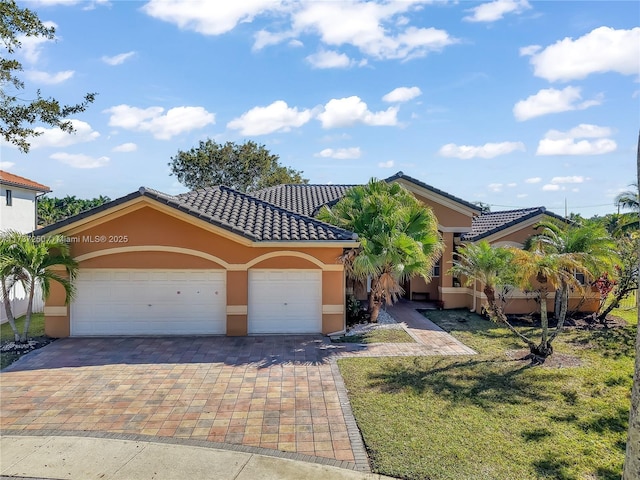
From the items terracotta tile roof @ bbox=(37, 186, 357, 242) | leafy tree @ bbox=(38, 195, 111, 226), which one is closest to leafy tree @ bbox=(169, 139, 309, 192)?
leafy tree @ bbox=(38, 195, 111, 226)

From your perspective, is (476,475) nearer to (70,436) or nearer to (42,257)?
(70,436)

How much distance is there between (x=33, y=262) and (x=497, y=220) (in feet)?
63.5

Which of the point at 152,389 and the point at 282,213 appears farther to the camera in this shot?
the point at 282,213

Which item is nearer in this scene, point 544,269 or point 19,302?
point 544,269

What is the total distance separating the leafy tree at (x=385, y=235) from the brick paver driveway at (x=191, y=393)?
324cm

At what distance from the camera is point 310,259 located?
14812 millimetres

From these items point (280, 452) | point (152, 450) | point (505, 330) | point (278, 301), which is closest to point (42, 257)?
point (278, 301)

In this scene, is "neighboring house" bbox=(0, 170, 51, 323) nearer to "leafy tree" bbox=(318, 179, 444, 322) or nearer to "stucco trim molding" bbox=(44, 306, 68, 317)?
"stucco trim molding" bbox=(44, 306, 68, 317)

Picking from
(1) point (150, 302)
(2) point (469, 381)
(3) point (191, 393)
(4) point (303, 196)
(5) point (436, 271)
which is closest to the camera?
(3) point (191, 393)

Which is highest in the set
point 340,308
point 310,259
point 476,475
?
point 310,259

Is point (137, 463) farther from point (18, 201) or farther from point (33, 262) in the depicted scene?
point (18, 201)

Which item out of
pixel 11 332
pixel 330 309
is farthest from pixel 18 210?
pixel 330 309

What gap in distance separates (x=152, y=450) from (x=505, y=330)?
42.5ft

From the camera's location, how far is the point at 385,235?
1485 centimetres
